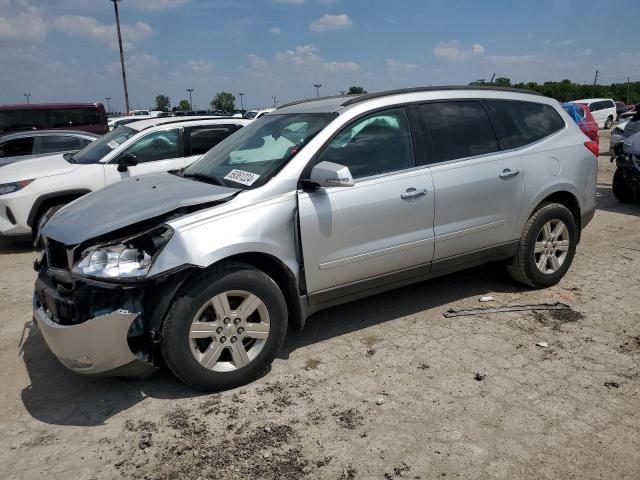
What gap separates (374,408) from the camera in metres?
3.25

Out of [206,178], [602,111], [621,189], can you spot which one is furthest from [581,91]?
[206,178]

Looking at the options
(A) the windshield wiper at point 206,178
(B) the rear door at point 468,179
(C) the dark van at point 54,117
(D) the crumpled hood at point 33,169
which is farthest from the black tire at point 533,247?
(C) the dark van at point 54,117

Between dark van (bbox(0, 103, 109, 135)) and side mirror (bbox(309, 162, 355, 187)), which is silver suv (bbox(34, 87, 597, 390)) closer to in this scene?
side mirror (bbox(309, 162, 355, 187))

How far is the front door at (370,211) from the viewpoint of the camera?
3.72 m

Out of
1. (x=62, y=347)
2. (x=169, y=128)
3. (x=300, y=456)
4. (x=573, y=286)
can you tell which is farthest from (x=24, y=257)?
(x=573, y=286)

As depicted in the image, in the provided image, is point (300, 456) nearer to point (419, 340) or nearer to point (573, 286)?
point (419, 340)

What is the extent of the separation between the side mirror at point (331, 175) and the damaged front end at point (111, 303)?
1008 millimetres

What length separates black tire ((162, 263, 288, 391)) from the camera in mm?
3215

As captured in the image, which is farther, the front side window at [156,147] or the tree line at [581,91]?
the tree line at [581,91]

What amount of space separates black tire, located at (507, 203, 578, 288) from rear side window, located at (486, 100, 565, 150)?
2.12 ft

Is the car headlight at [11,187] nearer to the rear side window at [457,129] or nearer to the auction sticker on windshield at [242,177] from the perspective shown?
the auction sticker on windshield at [242,177]

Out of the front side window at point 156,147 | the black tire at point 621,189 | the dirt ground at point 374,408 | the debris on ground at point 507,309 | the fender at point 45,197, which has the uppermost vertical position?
the front side window at point 156,147

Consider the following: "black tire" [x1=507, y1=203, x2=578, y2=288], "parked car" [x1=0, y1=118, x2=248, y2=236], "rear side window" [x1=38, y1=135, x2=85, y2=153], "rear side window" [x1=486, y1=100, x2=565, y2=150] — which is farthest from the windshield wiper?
"rear side window" [x1=38, y1=135, x2=85, y2=153]

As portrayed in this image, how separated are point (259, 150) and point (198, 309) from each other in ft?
4.67
